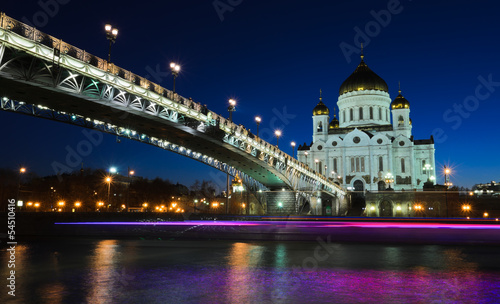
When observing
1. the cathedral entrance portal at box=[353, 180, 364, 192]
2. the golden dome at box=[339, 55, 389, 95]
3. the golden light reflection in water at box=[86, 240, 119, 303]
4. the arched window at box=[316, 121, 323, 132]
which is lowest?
the golden light reflection in water at box=[86, 240, 119, 303]

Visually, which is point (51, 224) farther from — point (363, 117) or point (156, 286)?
point (363, 117)

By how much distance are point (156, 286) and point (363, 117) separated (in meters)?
104

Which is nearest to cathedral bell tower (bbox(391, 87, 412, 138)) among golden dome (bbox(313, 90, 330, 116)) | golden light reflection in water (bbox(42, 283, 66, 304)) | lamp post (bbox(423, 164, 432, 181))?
lamp post (bbox(423, 164, 432, 181))

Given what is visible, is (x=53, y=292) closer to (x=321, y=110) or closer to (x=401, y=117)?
(x=321, y=110)

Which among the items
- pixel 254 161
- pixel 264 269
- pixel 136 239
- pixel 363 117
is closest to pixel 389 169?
pixel 363 117

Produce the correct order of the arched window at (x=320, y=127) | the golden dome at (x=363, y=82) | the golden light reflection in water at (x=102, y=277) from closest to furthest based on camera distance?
the golden light reflection in water at (x=102, y=277)
the golden dome at (x=363, y=82)
the arched window at (x=320, y=127)

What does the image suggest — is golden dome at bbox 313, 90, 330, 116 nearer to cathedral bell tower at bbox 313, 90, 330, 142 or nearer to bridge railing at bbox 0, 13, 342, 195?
cathedral bell tower at bbox 313, 90, 330, 142

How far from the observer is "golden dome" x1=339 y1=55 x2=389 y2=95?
104562mm

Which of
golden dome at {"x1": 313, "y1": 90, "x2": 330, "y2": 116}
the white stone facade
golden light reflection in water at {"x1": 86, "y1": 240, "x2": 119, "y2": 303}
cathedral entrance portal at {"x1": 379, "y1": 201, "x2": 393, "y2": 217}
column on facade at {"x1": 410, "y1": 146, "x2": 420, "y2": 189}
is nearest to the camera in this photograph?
golden light reflection in water at {"x1": 86, "y1": 240, "x2": 119, "y2": 303}

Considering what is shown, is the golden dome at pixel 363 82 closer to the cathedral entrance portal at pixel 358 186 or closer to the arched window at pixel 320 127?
the arched window at pixel 320 127

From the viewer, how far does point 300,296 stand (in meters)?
7.38

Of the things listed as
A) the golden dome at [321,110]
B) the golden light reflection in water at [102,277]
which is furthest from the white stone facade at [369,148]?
the golden light reflection in water at [102,277]

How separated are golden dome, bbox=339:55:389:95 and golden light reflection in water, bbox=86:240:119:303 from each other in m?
99.6

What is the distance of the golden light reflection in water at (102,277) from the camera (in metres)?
7.36
